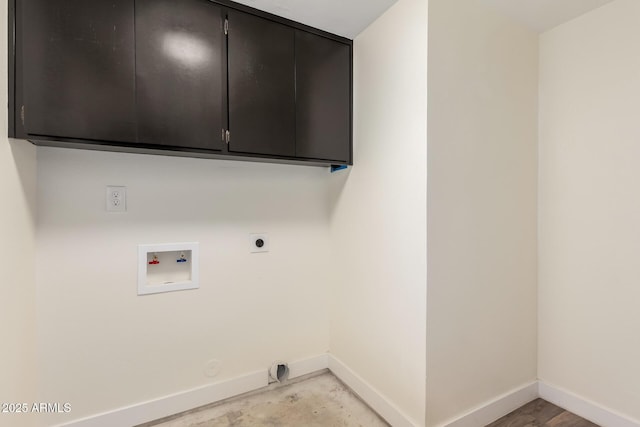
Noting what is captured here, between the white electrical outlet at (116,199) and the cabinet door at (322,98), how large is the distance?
1.01m

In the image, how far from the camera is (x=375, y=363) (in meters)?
1.84

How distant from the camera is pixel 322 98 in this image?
1.89 m

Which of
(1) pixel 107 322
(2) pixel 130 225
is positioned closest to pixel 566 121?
(2) pixel 130 225

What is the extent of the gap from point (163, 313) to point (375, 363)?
1.33 metres

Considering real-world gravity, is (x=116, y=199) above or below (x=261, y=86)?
below

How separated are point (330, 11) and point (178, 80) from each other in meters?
0.95

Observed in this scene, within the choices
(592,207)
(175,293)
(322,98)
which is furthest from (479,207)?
(175,293)

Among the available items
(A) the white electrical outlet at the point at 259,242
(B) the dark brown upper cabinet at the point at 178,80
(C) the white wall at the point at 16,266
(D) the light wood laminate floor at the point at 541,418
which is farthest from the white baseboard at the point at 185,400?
(B) the dark brown upper cabinet at the point at 178,80

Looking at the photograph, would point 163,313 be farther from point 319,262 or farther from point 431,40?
point 431,40

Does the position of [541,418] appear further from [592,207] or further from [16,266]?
[16,266]

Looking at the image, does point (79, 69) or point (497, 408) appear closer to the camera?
point (79, 69)

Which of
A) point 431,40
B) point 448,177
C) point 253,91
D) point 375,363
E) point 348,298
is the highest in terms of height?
point 431,40

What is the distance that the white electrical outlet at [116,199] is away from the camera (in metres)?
1.61

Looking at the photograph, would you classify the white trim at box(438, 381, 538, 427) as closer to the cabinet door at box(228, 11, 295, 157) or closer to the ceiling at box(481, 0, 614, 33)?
the cabinet door at box(228, 11, 295, 157)
